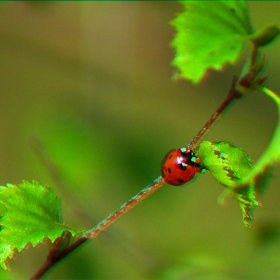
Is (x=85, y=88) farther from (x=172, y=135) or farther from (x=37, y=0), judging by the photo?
(x=37, y=0)

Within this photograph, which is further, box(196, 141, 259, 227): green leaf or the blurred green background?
the blurred green background

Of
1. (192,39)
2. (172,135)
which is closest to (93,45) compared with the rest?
(172,135)

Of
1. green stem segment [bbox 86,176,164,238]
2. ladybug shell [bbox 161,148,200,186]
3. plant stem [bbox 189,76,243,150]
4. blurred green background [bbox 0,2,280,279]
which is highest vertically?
plant stem [bbox 189,76,243,150]

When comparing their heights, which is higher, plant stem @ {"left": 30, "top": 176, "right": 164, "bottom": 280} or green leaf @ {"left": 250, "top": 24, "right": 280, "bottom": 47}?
green leaf @ {"left": 250, "top": 24, "right": 280, "bottom": 47}

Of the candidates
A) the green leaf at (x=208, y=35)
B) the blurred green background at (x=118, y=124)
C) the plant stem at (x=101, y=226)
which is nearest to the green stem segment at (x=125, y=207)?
the plant stem at (x=101, y=226)

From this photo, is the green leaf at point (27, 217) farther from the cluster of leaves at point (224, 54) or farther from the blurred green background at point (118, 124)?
the blurred green background at point (118, 124)

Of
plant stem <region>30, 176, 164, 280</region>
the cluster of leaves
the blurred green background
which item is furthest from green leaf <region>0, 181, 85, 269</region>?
the blurred green background

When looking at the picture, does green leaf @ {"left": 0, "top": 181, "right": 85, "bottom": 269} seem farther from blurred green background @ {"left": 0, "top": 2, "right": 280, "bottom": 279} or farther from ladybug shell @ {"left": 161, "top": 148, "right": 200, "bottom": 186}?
blurred green background @ {"left": 0, "top": 2, "right": 280, "bottom": 279}
